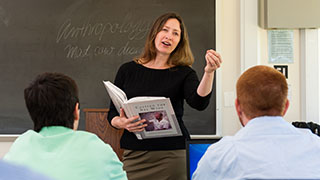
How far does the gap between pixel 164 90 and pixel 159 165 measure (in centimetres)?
40

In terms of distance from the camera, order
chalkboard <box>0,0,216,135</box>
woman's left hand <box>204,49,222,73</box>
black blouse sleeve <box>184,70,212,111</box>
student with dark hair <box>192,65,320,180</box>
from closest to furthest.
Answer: student with dark hair <box>192,65,320,180</box>, woman's left hand <box>204,49,222,73</box>, black blouse sleeve <box>184,70,212,111</box>, chalkboard <box>0,0,216,135</box>

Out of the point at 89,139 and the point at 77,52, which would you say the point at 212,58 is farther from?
the point at 77,52

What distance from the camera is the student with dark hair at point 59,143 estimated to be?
1.10m

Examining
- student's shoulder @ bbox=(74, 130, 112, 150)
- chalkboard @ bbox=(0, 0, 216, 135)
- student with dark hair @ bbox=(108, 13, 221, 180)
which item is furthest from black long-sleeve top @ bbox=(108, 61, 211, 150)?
chalkboard @ bbox=(0, 0, 216, 135)

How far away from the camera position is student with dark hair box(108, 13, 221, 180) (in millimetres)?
1952

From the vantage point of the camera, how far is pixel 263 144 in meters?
1.12

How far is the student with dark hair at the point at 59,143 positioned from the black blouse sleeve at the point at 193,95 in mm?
787

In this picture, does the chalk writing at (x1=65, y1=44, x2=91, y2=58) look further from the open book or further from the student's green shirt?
the student's green shirt

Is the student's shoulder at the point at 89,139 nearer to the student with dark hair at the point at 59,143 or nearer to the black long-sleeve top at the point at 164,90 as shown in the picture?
the student with dark hair at the point at 59,143

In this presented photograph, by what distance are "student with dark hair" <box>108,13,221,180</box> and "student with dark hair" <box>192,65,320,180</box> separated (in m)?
0.59

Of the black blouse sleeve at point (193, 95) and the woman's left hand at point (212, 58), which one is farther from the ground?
the woman's left hand at point (212, 58)

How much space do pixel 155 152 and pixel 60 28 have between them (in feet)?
5.59

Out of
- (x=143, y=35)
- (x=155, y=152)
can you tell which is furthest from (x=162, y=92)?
(x=143, y=35)

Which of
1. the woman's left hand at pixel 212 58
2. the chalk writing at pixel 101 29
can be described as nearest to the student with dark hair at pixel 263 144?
the woman's left hand at pixel 212 58
